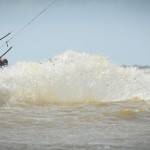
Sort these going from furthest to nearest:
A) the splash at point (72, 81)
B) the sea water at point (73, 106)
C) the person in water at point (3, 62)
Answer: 1. the splash at point (72, 81)
2. the person in water at point (3, 62)
3. the sea water at point (73, 106)

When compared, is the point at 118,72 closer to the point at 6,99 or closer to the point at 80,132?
the point at 6,99

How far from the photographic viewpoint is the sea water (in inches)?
436

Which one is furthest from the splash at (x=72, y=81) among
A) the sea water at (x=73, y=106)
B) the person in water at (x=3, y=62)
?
the person in water at (x=3, y=62)

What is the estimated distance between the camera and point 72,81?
2378cm

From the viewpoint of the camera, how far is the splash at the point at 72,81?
70.8 ft

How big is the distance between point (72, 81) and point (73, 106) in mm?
5128

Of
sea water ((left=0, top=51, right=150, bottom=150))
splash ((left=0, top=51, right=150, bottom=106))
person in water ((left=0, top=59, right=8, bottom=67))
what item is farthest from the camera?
splash ((left=0, top=51, right=150, bottom=106))

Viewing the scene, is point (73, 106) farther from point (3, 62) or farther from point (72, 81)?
point (72, 81)

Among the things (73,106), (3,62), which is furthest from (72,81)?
(73,106)

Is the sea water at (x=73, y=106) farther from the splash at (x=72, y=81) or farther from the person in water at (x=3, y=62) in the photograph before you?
the person in water at (x=3, y=62)

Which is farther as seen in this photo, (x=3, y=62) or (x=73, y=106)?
(x=3, y=62)

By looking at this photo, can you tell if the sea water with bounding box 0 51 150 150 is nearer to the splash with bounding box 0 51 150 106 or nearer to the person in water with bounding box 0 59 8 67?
the splash with bounding box 0 51 150 106

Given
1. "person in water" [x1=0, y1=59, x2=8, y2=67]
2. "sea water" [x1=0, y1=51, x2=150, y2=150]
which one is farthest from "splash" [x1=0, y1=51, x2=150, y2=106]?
Result: "person in water" [x1=0, y1=59, x2=8, y2=67]

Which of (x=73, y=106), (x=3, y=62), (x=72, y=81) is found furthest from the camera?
(x=72, y=81)
